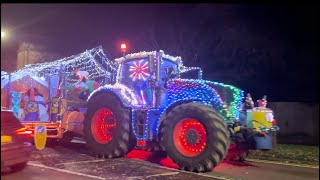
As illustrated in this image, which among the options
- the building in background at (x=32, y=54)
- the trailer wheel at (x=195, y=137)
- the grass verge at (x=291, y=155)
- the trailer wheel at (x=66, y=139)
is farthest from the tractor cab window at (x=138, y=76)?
the grass verge at (x=291, y=155)

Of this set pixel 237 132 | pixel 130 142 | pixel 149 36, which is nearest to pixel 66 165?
pixel 130 142

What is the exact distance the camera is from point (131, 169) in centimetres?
847

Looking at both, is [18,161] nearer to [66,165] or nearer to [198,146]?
[66,165]

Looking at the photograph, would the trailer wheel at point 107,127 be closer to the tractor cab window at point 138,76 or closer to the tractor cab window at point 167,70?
the tractor cab window at point 138,76

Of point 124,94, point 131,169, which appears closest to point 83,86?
point 124,94

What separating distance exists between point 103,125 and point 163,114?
2464 mm

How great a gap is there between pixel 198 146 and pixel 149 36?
12.0m

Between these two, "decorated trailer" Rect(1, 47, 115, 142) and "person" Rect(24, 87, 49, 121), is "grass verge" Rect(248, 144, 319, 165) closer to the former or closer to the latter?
"decorated trailer" Rect(1, 47, 115, 142)

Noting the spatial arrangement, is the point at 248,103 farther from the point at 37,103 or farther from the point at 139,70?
the point at 37,103

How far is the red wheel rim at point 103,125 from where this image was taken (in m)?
10.6

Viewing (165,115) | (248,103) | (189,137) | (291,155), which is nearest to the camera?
(189,137)

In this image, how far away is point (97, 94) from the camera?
10734 mm

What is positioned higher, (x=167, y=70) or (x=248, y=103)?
(x=167, y=70)

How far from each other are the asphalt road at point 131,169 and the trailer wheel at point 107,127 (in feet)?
1.03
